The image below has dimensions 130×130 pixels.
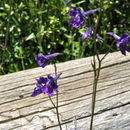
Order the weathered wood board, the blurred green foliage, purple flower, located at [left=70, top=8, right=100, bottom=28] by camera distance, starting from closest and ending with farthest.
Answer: purple flower, located at [left=70, top=8, right=100, bottom=28] → the weathered wood board → the blurred green foliage

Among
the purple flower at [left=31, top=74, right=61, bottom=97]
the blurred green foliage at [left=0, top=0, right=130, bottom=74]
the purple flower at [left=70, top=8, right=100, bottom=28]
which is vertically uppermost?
the purple flower at [left=70, top=8, right=100, bottom=28]

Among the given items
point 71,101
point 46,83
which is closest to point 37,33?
point 71,101

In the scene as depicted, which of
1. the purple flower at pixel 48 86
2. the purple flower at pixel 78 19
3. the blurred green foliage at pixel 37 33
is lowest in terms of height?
the blurred green foliage at pixel 37 33

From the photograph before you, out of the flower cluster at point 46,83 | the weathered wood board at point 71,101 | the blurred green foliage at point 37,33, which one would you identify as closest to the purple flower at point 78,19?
the flower cluster at point 46,83

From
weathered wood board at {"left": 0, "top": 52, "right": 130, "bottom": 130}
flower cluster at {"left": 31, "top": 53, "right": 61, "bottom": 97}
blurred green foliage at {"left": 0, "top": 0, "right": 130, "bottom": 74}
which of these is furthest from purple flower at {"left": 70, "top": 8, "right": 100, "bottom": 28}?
blurred green foliage at {"left": 0, "top": 0, "right": 130, "bottom": 74}

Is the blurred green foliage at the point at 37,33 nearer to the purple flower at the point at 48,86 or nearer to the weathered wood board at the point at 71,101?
the weathered wood board at the point at 71,101

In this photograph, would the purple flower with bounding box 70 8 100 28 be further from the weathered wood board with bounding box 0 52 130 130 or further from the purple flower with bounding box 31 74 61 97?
the weathered wood board with bounding box 0 52 130 130

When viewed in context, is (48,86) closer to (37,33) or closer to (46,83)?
(46,83)

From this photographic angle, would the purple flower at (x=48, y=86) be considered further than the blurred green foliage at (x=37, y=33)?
No

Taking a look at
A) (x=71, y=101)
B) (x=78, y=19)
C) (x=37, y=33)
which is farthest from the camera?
(x=37, y=33)
